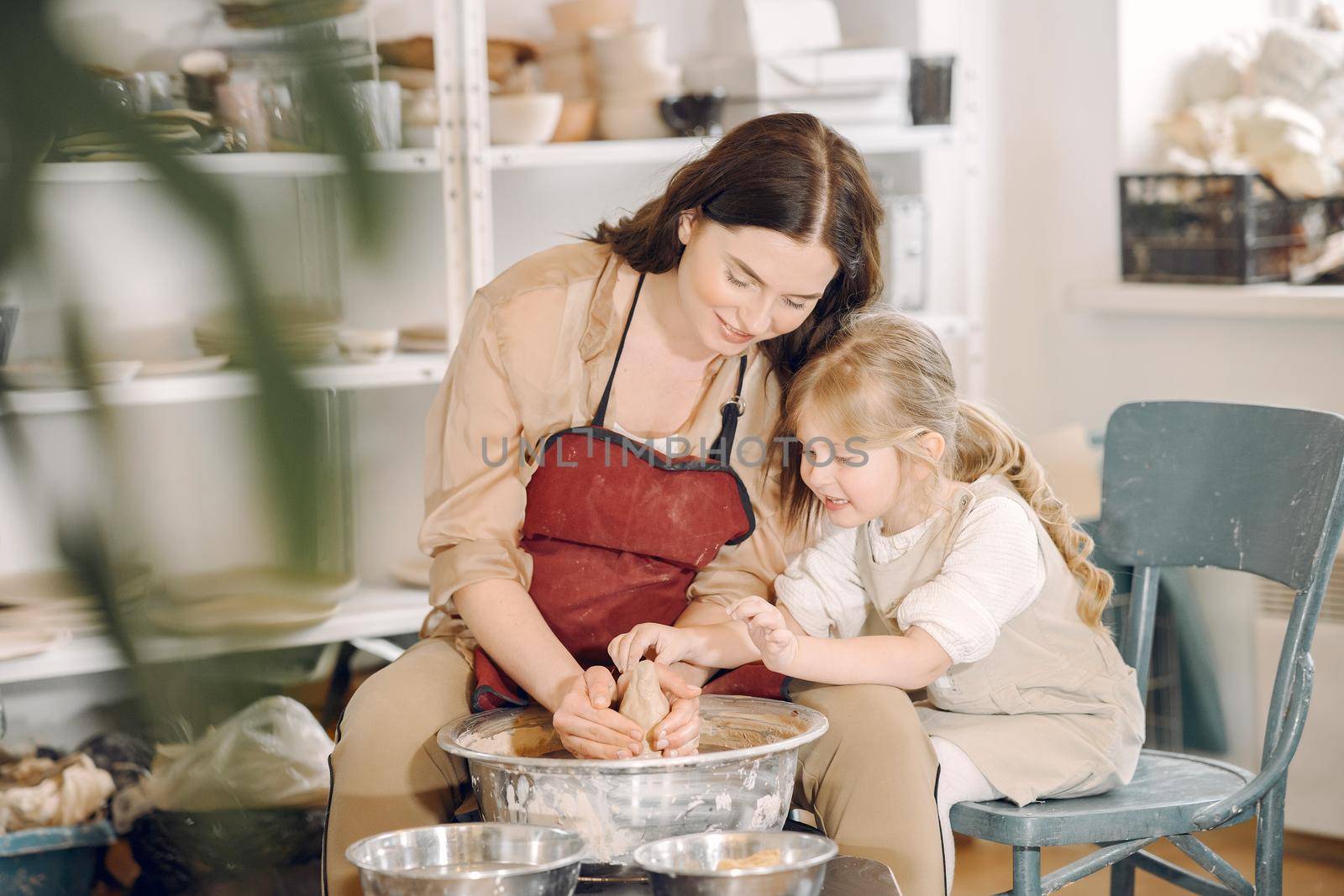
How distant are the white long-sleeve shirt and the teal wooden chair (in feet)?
0.59

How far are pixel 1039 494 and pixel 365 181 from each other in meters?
1.05

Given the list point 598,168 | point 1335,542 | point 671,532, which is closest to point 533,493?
point 671,532

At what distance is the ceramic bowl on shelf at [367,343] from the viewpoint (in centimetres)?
202

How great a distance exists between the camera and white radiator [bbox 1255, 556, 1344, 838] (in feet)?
6.75

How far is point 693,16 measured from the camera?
2510mm

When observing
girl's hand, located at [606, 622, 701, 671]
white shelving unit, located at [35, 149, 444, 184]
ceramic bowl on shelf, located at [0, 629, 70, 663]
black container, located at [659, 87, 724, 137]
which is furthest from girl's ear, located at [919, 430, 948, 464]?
ceramic bowl on shelf, located at [0, 629, 70, 663]

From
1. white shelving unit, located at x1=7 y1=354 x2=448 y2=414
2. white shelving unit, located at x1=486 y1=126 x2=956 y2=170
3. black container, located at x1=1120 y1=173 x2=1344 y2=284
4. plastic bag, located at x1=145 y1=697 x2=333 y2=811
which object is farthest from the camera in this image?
black container, located at x1=1120 y1=173 x2=1344 y2=284

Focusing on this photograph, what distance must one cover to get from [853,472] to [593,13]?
1268mm

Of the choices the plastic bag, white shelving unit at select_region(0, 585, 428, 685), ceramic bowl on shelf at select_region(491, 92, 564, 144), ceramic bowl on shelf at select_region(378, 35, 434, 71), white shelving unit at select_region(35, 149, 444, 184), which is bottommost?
the plastic bag

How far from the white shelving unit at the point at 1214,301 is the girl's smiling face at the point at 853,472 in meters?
1.10

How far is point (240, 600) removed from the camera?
494mm

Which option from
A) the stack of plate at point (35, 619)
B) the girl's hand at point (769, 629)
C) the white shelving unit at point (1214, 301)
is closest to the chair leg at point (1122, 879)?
the girl's hand at point (769, 629)

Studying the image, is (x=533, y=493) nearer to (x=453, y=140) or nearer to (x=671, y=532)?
(x=671, y=532)

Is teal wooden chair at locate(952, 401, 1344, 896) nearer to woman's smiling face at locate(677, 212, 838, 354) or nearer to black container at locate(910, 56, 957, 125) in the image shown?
woman's smiling face at locate(677, 212, 838, 354)
